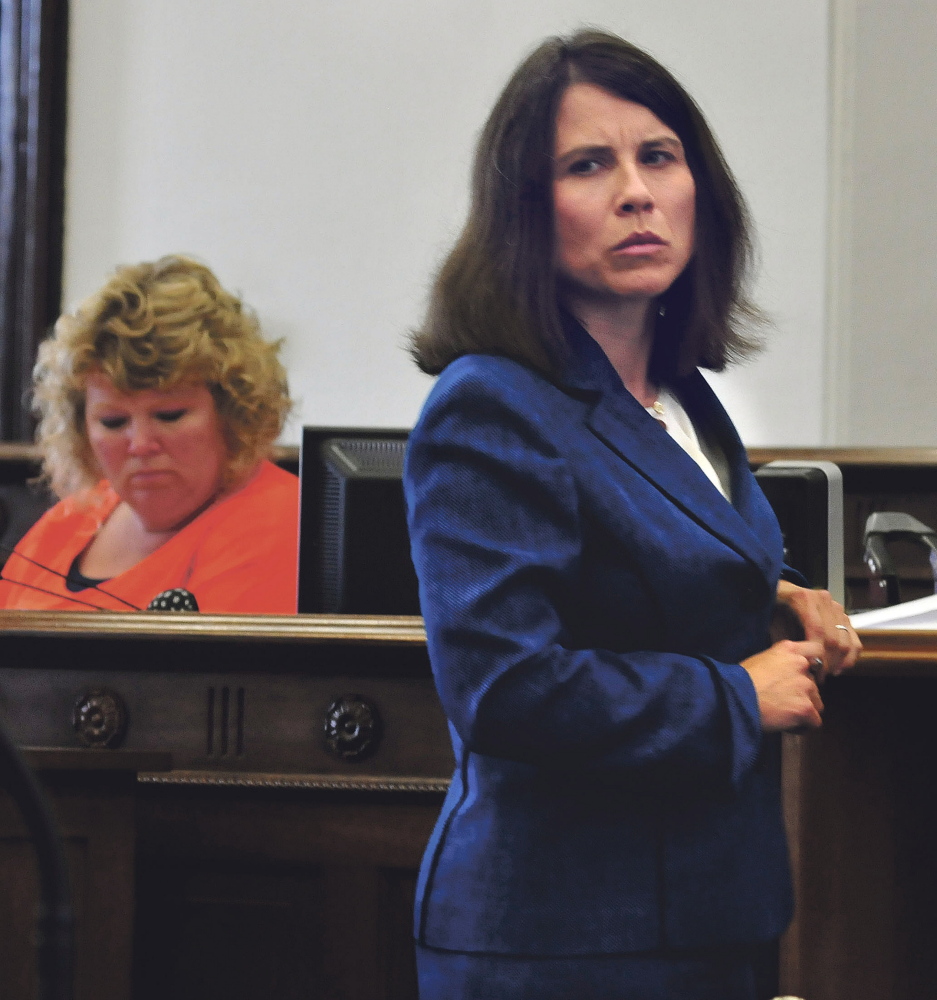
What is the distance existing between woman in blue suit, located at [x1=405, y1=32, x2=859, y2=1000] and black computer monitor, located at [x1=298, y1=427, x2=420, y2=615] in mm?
1052

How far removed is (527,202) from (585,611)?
0.27 meters

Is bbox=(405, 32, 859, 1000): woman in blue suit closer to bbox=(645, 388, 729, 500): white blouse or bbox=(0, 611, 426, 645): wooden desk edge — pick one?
bbox=(645, 388, 729, 500): white blouse

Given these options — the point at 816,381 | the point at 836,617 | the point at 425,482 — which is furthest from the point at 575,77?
the point at 816,381

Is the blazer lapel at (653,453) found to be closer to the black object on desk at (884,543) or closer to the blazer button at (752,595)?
the blazer button at (752,595)

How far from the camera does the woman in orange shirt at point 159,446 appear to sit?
2.52m

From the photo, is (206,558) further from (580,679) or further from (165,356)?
(580,679)

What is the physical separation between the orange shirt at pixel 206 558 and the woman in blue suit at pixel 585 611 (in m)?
1.66

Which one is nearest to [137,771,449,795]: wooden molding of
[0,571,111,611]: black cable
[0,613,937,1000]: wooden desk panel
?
[0,613,937,1000]: wooden desk panel

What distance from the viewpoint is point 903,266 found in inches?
119

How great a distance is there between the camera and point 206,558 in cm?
251

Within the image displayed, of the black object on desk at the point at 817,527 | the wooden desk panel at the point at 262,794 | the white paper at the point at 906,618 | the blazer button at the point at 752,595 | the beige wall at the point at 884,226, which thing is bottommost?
the wooden desk panel at the point at 262,794

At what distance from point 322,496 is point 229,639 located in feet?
1.22

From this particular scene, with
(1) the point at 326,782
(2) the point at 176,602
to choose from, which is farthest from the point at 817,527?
(2) the point at 176,602

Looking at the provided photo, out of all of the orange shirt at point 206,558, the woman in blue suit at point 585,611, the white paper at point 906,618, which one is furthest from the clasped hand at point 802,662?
the orange shirt at point 206,558
